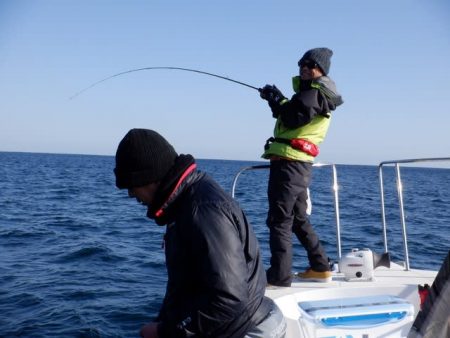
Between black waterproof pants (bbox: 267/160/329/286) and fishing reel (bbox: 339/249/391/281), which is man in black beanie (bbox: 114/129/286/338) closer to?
black waterproof pants (bbox: 267/160/329/286)

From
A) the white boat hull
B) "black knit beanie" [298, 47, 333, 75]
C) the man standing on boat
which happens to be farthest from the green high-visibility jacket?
the white boat hull

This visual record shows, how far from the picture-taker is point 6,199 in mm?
16516

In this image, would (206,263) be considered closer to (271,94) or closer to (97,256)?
(271,94)

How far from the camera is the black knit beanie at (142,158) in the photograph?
1.79m

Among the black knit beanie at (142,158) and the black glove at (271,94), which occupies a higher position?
the black glove at (271,94)

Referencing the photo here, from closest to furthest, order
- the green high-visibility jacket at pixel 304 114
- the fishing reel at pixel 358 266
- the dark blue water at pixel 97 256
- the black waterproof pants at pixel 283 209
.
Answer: the green high-visibility jacket at pixel 304 114, the black waterproof pants at pixel 283 209, the fishing reel at pixel 358 266, the dark blue water at pixel 97 256

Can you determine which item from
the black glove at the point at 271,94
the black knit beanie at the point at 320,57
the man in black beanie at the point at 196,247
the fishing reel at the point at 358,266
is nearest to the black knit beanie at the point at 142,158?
the man in black beanie at the point at 196,247

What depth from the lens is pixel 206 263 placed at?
5.28 feet

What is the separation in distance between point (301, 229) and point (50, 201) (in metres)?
14.8

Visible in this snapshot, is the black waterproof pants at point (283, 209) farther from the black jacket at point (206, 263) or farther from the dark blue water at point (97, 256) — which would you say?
the dark blue water at point (97, 256)

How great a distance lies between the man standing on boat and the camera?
142 inches

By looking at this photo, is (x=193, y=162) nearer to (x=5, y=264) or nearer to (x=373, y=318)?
(x=373, y=318)

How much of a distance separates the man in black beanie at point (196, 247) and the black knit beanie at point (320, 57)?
85.9 inches

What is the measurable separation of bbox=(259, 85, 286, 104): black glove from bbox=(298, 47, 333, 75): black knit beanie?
0.96 ft
